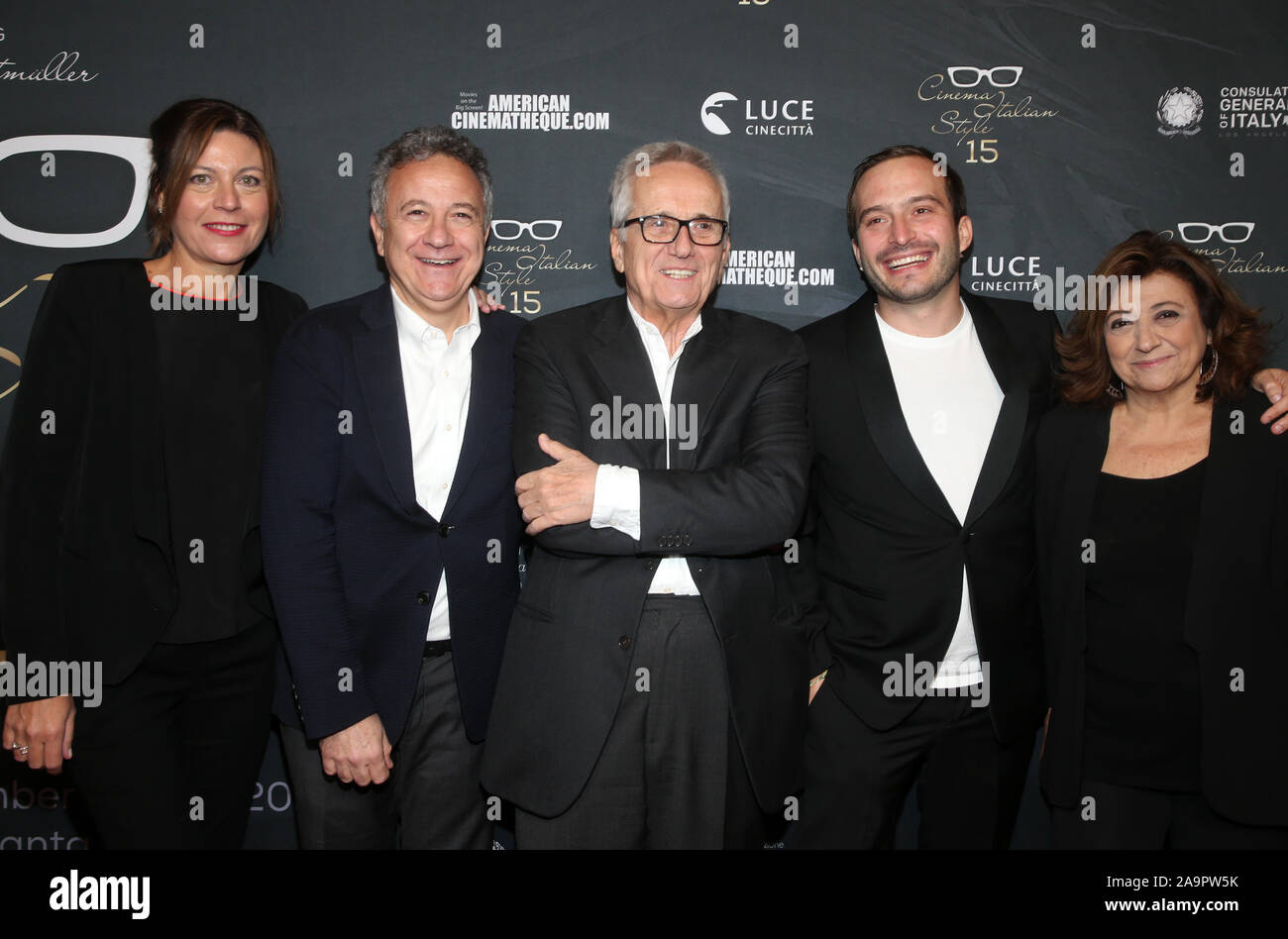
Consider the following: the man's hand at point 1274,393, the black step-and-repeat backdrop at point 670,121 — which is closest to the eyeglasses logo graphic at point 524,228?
the black step-and-repeat backdrop at point 670,121

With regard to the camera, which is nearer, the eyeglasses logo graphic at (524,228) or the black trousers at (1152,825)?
the black trousers at (1152,825)

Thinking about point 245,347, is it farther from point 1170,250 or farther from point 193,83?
point 1170,250

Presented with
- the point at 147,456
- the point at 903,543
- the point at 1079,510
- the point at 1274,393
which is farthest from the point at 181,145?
the point at 1274,393

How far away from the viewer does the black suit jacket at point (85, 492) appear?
2543 mm

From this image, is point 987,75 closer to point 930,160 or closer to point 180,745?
point 930,160

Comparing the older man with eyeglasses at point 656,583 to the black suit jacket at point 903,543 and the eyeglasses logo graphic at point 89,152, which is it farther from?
the eyeglasses logo graphic at point 89,152

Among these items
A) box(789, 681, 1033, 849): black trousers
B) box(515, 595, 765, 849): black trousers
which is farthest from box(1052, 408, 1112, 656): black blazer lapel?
box(515, 595, 765, 849): black trousers

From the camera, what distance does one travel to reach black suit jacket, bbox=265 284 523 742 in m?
2.38

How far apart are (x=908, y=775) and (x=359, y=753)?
5.32ft

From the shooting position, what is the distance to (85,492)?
101 inches

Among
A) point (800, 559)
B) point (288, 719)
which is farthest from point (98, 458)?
point (800, 559)

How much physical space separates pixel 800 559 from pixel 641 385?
2.68 feet

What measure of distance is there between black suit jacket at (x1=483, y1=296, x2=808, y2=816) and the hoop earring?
3.97 ft

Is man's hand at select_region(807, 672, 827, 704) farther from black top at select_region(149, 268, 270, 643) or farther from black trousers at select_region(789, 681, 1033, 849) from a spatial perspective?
black top at select_region(149, 268, 270, 643)
